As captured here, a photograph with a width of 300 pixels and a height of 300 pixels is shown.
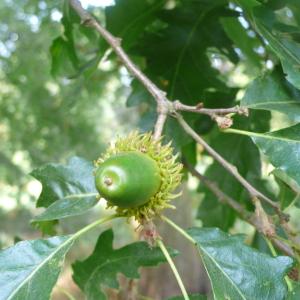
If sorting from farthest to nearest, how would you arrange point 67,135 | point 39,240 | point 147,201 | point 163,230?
point 163,230 < point 67,135 < point 39,240 < point 147,201

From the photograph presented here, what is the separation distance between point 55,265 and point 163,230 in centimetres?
416

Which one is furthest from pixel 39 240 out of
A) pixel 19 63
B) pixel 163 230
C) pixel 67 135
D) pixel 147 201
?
pixel 163 230

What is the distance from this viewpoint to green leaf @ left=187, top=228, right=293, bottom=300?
1.22 m

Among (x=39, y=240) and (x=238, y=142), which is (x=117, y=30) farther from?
(x=39, y=240)

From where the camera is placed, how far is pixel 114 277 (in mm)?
1592

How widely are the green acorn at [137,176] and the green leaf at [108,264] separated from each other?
0.29m

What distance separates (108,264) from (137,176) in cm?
55

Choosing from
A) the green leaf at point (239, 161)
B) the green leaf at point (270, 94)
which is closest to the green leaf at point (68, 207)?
the green leaf at point (270, 94)

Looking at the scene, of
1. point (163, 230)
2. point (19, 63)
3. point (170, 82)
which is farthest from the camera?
point (163, 230)

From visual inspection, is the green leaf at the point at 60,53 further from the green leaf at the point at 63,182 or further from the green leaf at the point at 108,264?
the green leaf at the point at 108,264

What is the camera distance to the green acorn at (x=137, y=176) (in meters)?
1.14

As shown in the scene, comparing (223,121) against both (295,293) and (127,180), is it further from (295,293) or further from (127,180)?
(295,293)

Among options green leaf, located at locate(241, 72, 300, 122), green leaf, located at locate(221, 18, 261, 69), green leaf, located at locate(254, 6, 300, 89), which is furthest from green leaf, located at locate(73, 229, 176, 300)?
green leaf, located at locate(221, 18, 261, 69)

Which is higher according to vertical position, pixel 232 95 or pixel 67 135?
pixel 232 95
